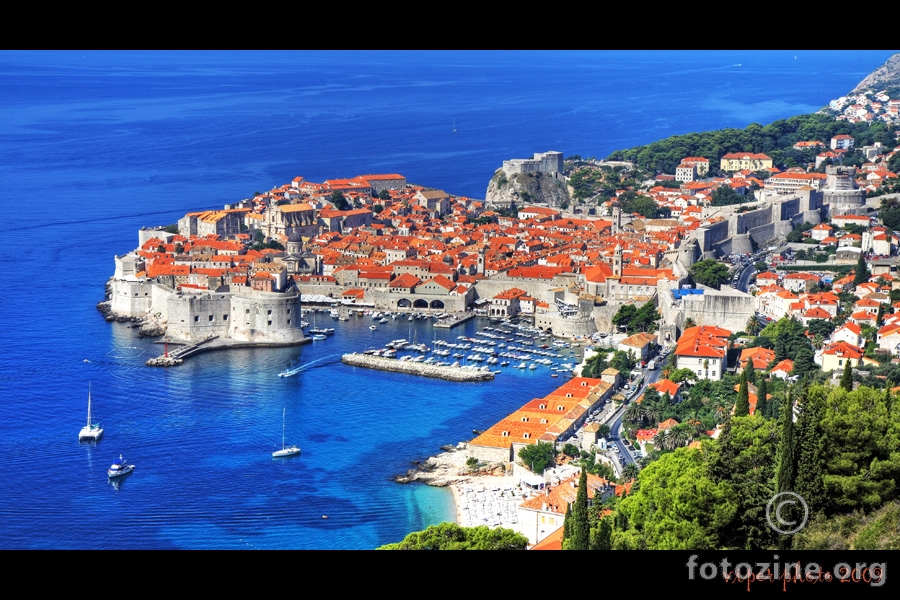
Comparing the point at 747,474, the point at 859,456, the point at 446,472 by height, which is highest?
the point at 859,456

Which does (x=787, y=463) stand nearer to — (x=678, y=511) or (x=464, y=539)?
(x=678, y=511)

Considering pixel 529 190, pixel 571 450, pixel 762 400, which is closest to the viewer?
pixel 762 400

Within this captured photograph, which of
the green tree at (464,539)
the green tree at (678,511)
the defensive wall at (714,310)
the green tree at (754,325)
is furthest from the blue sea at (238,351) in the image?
the green tree at (678,511)

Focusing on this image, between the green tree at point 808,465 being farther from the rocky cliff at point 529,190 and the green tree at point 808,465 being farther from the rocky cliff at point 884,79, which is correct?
the rocky cliff at point 884,79

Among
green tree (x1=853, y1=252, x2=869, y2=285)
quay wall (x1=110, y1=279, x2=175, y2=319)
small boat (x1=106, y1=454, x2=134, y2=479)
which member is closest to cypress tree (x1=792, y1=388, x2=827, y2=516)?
small boat (x1=106, y1=454, x2=134, y2=479)

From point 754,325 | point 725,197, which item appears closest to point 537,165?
point 725,197

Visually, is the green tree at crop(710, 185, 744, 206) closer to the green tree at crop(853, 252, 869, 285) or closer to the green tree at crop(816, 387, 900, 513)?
the green tree at crop(853, 252, 869, 285)
